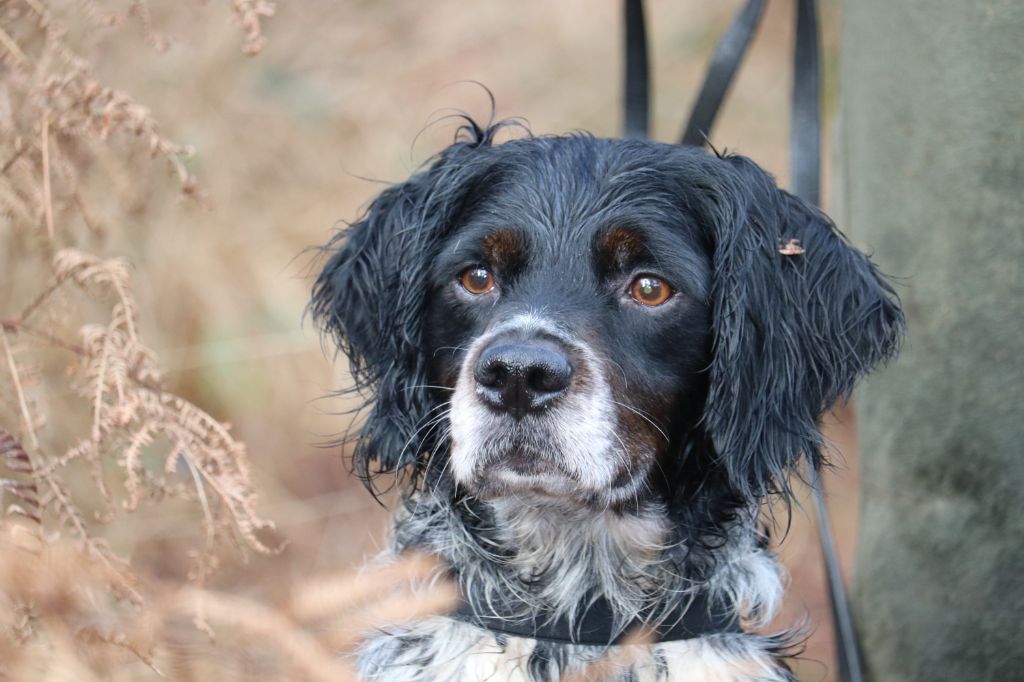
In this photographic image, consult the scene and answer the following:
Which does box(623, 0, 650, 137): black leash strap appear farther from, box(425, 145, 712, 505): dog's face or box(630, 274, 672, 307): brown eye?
box(630, 274, 672, 307): brown eye

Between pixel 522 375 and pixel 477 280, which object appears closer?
pixel 522 375

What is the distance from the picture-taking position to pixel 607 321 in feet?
8.63

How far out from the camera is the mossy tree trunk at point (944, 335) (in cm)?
303

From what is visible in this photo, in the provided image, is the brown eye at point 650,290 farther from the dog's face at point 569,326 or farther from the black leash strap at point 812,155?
the black leash strap at point 812,155

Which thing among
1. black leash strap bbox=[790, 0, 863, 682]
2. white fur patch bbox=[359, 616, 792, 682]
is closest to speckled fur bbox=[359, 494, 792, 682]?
white fur patch bbox=[359, 616, 792, 682]

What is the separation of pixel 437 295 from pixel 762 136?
18.7 ft

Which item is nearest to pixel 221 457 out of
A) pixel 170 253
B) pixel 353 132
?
pixel 170 253


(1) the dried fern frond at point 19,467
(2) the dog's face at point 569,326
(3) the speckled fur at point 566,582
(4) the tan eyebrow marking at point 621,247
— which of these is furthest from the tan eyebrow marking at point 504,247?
(1) the dried fern frond at point 19,467

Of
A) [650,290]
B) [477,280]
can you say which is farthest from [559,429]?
[477,280]

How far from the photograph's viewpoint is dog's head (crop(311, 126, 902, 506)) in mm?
2490

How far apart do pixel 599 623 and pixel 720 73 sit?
5.78ft

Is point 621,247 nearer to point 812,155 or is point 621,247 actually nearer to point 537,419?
point 537,419

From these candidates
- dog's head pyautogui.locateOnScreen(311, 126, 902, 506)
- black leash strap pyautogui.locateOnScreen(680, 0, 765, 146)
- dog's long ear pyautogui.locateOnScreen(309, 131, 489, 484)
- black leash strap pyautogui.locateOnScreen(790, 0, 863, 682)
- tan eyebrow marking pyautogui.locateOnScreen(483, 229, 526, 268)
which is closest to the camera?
dog's head pyautogui.locateOnScreen(311, 126, 902, 506)

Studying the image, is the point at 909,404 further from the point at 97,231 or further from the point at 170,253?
the point at 170,253
